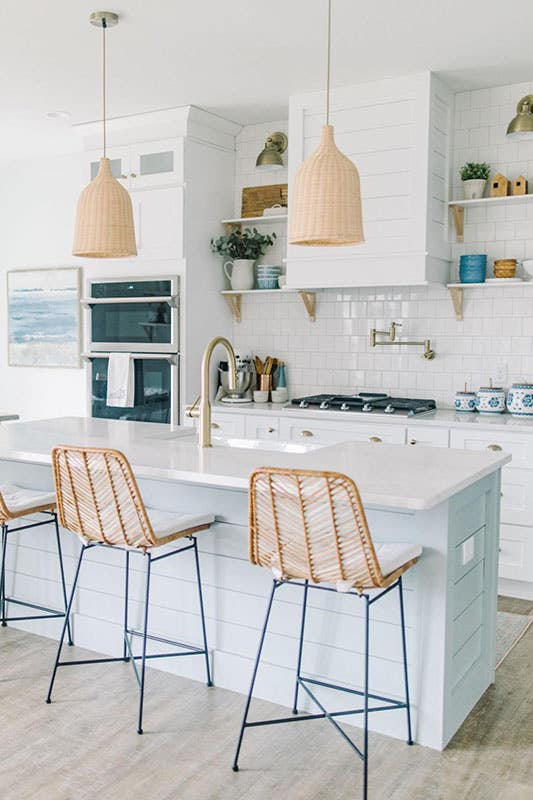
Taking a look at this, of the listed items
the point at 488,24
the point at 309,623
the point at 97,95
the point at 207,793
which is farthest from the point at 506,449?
the point at 97,95

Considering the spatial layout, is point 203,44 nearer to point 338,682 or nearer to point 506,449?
point 506,449

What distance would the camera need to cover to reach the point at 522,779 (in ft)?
8.29

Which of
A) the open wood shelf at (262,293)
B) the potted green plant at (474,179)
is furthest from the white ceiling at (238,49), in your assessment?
the open wood shelf at (262,293)

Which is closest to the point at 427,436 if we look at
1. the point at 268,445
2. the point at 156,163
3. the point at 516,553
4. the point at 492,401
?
the point at 492,401

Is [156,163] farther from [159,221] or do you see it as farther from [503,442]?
[503,442]

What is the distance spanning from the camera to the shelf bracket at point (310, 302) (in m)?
5.31

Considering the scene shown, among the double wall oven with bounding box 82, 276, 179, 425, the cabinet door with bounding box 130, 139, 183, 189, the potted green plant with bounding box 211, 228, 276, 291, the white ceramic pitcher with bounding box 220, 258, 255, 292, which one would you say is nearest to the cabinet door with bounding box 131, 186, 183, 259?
the cabinet door with bounding box 130, 139, 183, 189

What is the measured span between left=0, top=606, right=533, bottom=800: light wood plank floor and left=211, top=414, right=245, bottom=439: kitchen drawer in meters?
2.08

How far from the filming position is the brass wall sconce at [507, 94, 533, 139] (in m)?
4.28

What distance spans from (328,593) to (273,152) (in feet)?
9.90

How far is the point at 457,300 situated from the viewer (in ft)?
16.1

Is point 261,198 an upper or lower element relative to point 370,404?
upper

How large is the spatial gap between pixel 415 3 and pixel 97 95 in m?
2.22

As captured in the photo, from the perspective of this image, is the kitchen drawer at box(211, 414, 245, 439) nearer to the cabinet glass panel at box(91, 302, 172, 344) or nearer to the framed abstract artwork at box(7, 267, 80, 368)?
the cabinet glass panel at box(91, 302, 172, 344)
